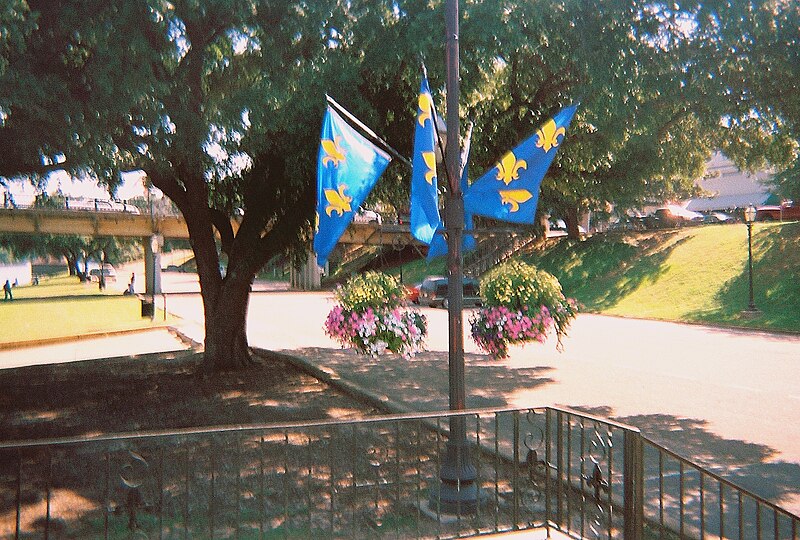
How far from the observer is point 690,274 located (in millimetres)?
31922

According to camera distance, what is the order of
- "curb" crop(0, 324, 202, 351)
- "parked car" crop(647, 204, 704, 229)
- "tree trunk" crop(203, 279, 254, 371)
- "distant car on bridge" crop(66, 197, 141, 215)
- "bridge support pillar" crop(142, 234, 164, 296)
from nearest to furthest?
1. "tree trunk" crop(203, 279, 254, 371)
2. "curb" crop(0, 324, 202, 351)
3. "parked car" crop(647, 204, 704, 229)
4. "distant car on bridge" crop(66, 197, 141, 215)
5. "bridge support pillar" crop(142, 234, 164, 296)

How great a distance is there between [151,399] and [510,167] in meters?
8.13

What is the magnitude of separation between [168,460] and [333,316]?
2706 millimetres

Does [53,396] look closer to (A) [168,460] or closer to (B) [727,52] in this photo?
(A) [168,460]

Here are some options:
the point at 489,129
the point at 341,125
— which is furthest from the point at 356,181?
the point at 489,129

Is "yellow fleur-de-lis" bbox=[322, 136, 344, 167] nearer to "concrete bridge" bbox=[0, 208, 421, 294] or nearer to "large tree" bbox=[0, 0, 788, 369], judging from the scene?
"large tree" bbox=[0, 0, 788, 369]

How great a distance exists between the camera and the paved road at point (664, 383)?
26.9 feet

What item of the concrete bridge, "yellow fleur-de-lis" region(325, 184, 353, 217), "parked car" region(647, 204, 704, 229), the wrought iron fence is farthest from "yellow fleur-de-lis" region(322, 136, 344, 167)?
"parked car" region(647, 204, 704, 229)

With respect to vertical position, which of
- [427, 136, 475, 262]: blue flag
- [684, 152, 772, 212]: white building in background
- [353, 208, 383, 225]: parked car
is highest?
[684, 152, 772, 212]: white building in background

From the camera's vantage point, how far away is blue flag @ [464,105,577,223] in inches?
223

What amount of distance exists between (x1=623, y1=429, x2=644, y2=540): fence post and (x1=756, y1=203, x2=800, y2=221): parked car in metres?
40.8

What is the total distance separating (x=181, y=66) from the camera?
10.2m

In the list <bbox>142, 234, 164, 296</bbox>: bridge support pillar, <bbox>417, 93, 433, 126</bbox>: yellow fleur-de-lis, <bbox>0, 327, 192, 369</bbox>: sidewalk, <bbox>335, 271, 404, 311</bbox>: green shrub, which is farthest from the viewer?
<bbox>142, 234, 164, 296</bbox>: bridge support pillar

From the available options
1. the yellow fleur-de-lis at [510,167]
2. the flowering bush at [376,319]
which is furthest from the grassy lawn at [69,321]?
the yellow fleur-de-lis at [510,167]
